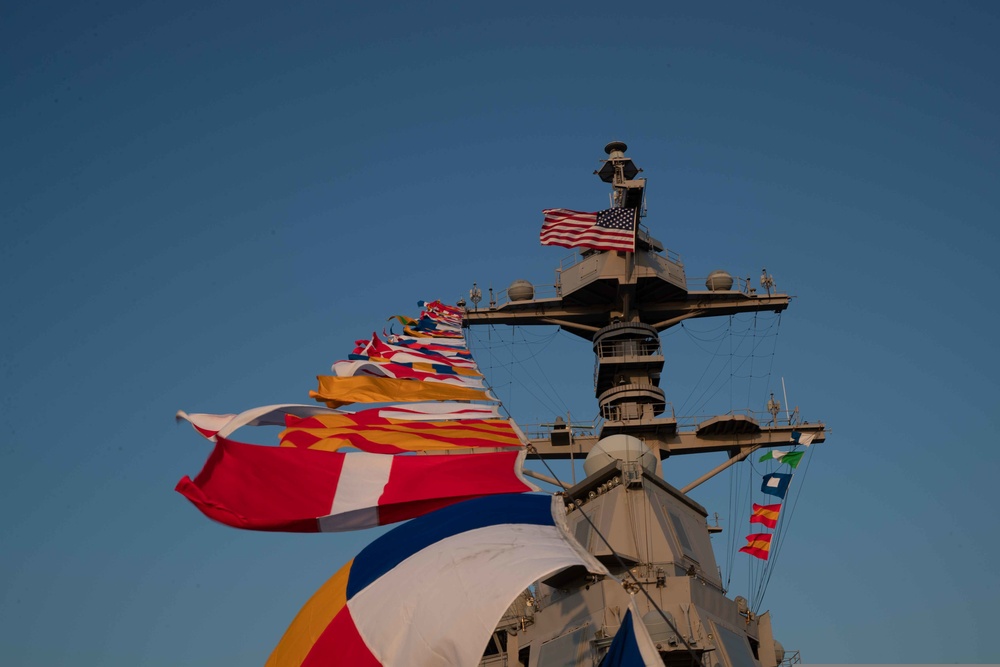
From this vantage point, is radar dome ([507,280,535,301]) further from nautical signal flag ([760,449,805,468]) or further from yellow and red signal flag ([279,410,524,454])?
yellow and red signal flag ([279,410,524,454])

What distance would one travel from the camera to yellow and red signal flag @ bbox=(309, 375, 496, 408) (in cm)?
1244

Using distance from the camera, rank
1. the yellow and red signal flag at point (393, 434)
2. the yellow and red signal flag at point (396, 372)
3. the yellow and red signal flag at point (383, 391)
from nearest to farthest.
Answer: the yellow and red signal flag at point (393, 434) → the yellow and red signal flag at point (383, 391) → the yellow and red signal flag at point (396, 372)

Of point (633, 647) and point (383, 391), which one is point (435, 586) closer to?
point (633, 647)

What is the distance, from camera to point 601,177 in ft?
81.5

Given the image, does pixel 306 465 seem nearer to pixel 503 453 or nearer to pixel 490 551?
pixel 503 453

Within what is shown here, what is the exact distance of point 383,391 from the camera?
12.8m

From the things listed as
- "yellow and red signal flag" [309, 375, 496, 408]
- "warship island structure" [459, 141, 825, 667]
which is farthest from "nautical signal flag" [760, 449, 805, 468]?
"yellow and red signal flag" [309, 375, 496, 408]

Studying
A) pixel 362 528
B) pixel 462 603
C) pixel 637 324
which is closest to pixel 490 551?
pixel 462 603

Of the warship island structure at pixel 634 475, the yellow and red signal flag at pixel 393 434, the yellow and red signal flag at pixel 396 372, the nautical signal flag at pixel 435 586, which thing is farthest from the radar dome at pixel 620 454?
the nautical signal flag at pixel 435 586

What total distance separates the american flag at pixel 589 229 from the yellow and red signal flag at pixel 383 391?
7894mm

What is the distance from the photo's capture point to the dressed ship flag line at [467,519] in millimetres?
7883

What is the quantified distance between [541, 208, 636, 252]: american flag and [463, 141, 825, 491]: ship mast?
10.1ft

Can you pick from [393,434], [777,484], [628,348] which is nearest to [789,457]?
[777,484]

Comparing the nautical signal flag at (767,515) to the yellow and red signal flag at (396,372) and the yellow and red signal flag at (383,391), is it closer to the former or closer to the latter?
the yellow and red signal flag at (396,372)
